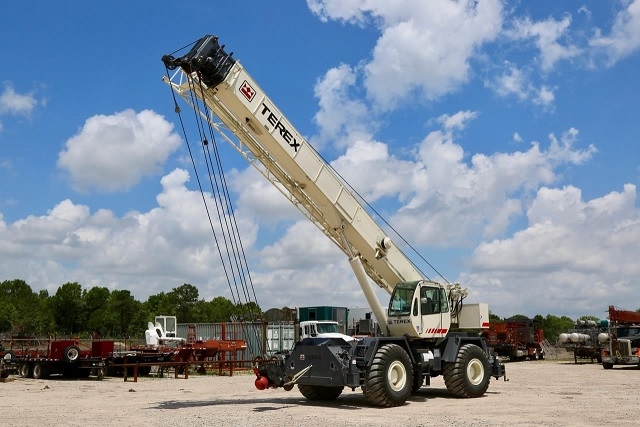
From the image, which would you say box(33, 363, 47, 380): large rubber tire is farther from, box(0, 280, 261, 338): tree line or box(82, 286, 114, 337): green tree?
box(82, 286, 114, 337): green tree

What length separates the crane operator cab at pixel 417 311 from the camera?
17.8 m

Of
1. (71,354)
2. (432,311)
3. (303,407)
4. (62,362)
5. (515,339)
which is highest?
(432,311)

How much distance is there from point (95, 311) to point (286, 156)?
8660 cm

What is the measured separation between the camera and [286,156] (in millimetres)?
17281

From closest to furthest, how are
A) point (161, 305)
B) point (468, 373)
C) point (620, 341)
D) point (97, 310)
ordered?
point (468, 373)
point (620, 341)
point (97, 310)
point (161, 305)

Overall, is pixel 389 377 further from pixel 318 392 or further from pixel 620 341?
pixel 620 341

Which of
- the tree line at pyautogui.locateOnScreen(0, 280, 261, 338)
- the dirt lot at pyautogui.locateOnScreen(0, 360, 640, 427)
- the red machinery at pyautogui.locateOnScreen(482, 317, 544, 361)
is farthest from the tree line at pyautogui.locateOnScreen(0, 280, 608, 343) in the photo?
the dirt lot at pyautogui.locateOnScreen(0, 360, 640, 427)

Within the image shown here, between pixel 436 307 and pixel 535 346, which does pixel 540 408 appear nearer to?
pixel 436 307

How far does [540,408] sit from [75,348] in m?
21.0

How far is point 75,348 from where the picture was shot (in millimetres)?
30109

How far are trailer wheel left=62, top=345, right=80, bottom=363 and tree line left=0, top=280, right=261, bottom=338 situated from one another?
194 ft

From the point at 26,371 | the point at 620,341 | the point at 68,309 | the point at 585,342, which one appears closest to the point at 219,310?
the point at 68,309

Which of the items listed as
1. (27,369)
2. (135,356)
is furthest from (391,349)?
(27,369)

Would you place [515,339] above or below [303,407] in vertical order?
above
